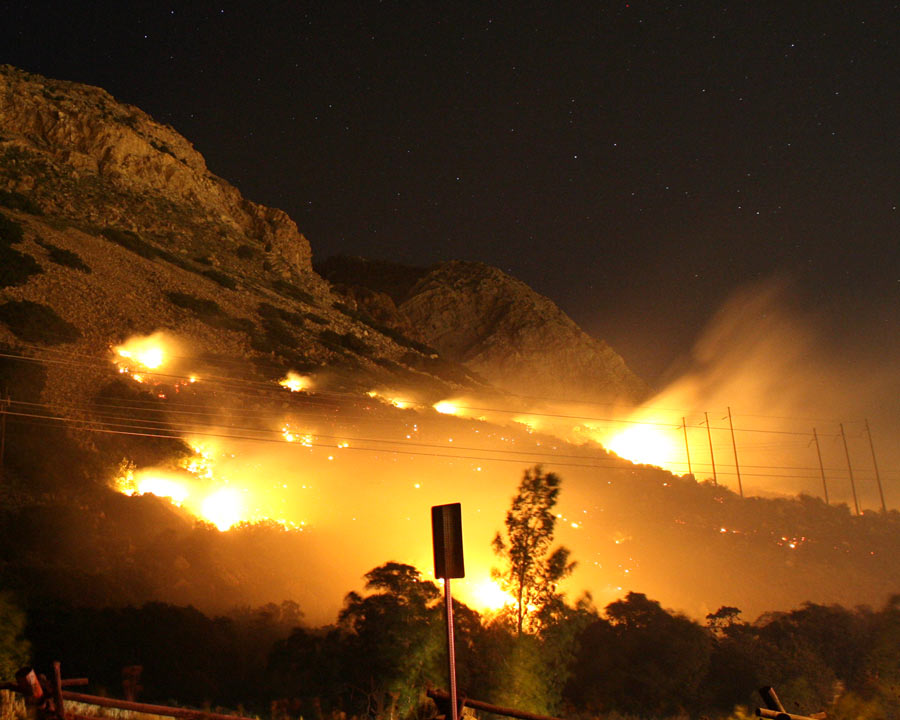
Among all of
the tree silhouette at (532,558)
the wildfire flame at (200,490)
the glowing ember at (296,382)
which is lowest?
the tree silhouette at (532,558)

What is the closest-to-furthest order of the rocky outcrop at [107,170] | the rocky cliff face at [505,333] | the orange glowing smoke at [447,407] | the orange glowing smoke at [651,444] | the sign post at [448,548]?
1. the sign post at [448,548]
2. the orange glowing smoke at [447,407]
3. the rocky outcrop at [107,170]
4. the orange glowing smoke at [651,444]
5. the rocky cliff face at [505,333]

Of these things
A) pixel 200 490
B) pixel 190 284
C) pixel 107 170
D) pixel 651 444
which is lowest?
pixel 200 490

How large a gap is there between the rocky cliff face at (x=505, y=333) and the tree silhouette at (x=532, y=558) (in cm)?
7969

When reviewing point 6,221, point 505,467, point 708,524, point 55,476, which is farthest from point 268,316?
point 708,524

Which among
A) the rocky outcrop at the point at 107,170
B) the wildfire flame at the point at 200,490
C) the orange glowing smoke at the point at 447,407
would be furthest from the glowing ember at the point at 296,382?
the rocky outcrop at the point at 107,170

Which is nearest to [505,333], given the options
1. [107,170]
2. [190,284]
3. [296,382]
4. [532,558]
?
[190,284]

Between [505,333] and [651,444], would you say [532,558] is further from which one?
[505,333]

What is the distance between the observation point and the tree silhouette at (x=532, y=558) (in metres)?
18.5

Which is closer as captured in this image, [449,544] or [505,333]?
[449,544]

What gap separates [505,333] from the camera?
4262 inches

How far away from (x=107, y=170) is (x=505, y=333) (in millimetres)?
A: 60811

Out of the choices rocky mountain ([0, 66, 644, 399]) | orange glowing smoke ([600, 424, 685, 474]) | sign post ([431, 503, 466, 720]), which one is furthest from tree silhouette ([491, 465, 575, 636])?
orange glowing smoke ([600, 424, 685, 474])

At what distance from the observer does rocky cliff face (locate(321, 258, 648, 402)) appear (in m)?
102

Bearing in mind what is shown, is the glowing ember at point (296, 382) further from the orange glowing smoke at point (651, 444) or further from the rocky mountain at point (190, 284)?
the orange glowing smoke at point (651, 444)
